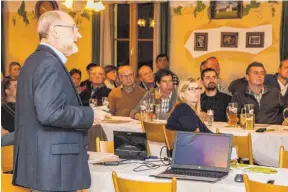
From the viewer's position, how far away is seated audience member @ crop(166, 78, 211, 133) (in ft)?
17.2

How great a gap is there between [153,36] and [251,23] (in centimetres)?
186

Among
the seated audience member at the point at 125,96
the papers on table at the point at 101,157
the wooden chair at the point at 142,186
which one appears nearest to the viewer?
the wooden chair at the point at 142,186

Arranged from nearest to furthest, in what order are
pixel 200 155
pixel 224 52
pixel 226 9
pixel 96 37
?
1. pixel 200 155
2. pixel 226 9
3. pixel 224 52
4. pixel 96 37

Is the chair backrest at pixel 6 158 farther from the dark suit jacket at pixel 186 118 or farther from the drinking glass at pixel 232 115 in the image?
the drinking glass at pixel 232 115

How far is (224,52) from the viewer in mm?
9977

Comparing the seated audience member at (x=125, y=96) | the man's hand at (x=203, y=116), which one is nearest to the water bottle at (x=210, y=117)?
the man's hand at (x=203, y=116)

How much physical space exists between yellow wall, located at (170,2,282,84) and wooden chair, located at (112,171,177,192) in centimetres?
640

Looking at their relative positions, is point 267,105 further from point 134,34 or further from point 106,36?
point 106,36

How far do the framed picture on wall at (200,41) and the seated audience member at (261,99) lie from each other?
116 inches

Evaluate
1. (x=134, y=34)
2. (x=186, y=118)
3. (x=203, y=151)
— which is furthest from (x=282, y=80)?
(x=203, y=151)

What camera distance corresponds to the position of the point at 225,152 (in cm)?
391

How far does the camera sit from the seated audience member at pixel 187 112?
5.25 m

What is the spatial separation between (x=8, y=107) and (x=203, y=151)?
128 inches

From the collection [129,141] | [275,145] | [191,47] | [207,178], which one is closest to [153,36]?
[191,47]
